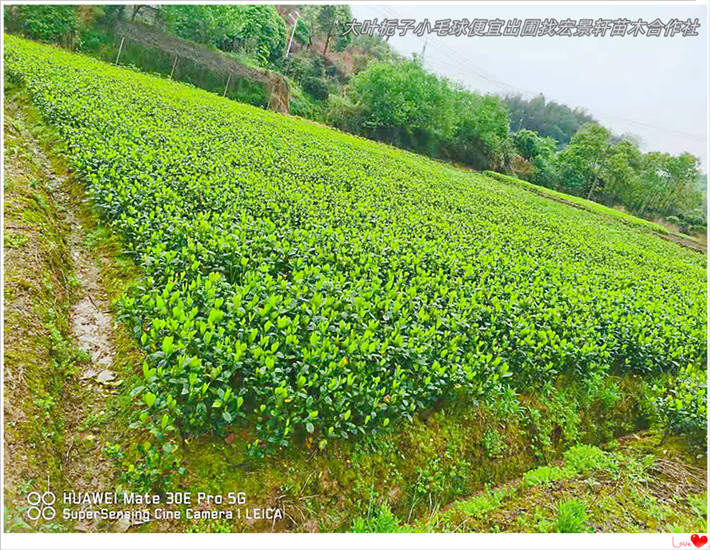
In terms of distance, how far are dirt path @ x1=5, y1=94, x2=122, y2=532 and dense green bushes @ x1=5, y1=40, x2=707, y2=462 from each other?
0.30 metres

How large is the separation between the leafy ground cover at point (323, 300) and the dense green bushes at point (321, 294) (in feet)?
0.07

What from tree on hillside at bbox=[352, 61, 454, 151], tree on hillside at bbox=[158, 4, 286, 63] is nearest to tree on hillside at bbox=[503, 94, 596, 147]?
tree on hillside at bbox=[352, 61, 454, 151]

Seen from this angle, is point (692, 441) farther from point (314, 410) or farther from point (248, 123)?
point (248, 123)

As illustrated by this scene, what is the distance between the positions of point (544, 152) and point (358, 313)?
148 feet

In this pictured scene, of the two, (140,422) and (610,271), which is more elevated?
(610,271)

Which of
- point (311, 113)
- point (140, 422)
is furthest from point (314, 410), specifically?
point (311, 113)

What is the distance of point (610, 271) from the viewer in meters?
8.66

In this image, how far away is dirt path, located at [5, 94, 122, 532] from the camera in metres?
2.55

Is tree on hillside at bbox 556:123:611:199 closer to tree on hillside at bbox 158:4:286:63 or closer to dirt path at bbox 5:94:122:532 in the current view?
tree on hillside at bbox 158:4:286:63

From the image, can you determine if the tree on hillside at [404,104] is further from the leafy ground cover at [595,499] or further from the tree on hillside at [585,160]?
the leafy ground cover at [595,499]

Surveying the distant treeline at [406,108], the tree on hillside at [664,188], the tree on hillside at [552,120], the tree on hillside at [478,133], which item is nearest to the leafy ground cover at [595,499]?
the distant treeline at [406,108]

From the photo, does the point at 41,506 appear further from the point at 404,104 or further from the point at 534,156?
the point at 534,156

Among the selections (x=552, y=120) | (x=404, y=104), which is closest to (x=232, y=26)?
(x=404, y=104)

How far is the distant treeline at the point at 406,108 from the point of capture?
25453 mm
